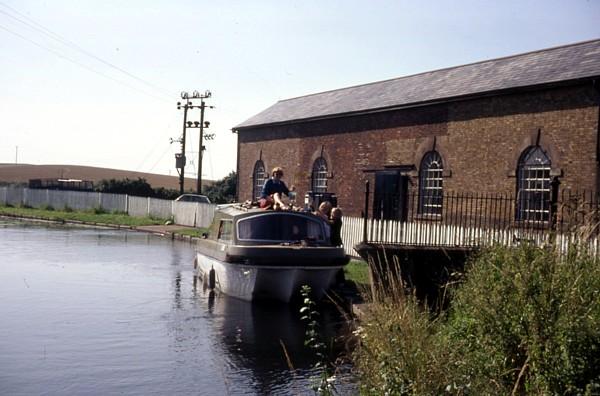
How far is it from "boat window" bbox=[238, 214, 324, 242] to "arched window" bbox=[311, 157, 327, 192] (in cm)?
1444

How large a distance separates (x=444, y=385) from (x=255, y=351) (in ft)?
19.3

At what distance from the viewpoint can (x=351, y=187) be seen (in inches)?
1176

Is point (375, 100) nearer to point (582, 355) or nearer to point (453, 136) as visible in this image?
point (453, 136)

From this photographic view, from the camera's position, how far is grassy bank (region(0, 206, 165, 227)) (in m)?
44.0

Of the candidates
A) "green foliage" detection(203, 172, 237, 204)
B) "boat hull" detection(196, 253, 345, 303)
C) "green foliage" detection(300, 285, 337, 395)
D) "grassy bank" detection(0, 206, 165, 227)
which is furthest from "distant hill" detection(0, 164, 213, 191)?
"green foliage" detection(300, 285, 337, 395)

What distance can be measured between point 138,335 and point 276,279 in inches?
149

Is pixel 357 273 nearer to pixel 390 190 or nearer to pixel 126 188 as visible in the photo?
pixel 390 190

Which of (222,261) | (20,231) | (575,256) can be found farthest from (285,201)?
(20,231)

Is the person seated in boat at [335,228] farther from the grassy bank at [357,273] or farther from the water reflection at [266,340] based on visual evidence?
the water reflection at [266,340]

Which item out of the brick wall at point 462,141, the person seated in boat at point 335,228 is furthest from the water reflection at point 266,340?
the brick wall at point 462,141

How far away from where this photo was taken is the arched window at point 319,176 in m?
31.9

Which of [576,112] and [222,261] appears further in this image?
[576,112]

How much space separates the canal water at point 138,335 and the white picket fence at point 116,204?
17.2m

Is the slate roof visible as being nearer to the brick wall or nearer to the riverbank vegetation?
the brick wall
